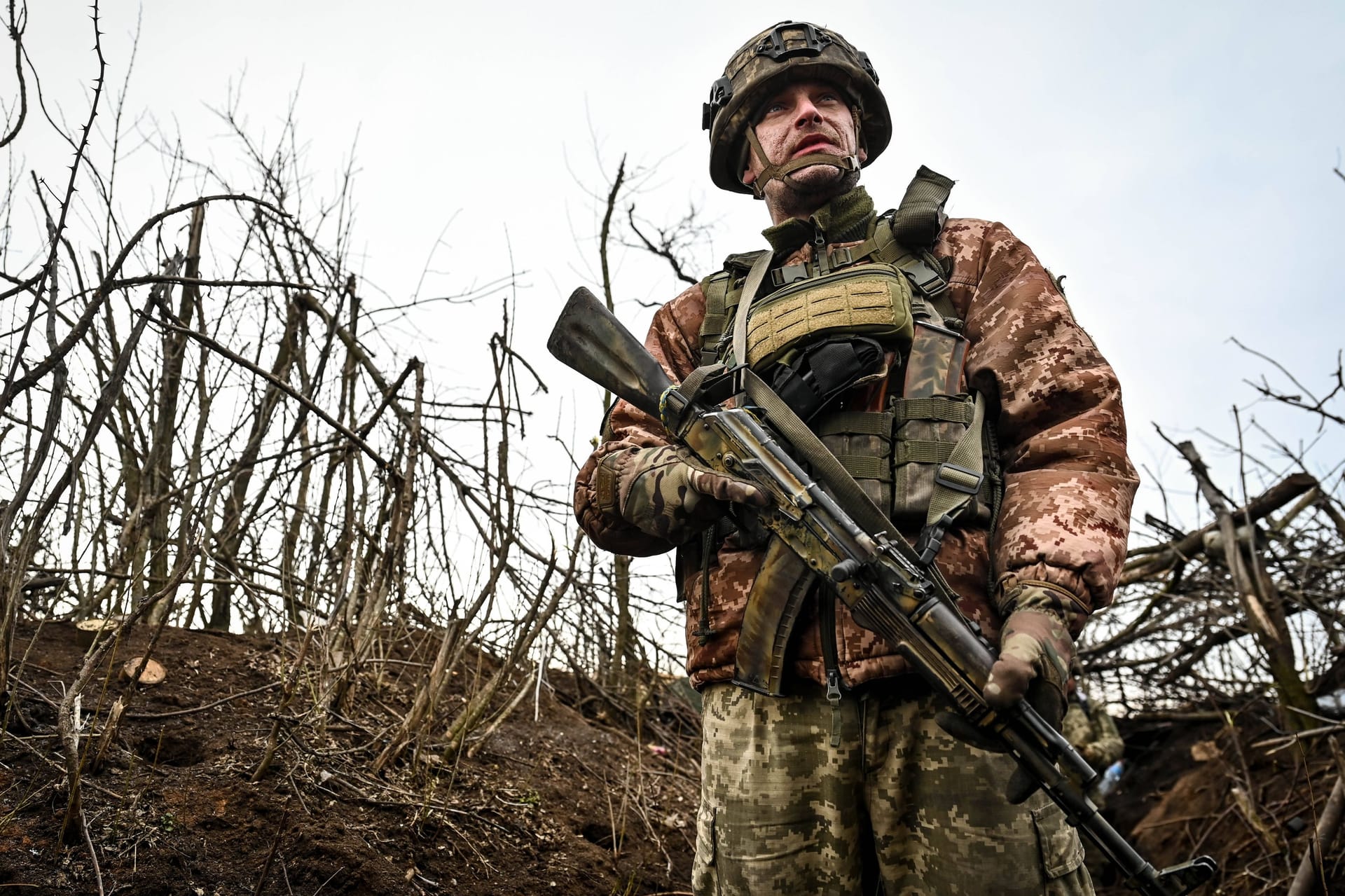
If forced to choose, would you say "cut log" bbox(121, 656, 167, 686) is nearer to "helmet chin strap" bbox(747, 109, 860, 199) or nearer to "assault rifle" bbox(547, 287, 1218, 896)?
"assault rifle" bbox(547, 287, 1218, 896)

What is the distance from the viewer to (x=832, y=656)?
1.93 metres

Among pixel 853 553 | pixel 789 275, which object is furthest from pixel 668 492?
pixel 789 275

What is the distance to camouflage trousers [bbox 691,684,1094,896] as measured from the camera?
69.8 inches

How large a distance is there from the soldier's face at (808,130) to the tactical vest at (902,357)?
0.21 meters

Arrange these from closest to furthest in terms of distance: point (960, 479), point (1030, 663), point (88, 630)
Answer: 1. point (1030, 663)
2. point (960, 479)
3. point (88, 630)

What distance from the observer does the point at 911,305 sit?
213 cm

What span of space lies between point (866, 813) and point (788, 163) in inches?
59.1

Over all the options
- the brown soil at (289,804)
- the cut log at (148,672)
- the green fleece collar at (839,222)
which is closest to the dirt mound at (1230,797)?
the brown soil at (289,804)

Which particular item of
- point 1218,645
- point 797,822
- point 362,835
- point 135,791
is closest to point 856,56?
point 797,822

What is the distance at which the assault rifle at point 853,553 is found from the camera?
169cm

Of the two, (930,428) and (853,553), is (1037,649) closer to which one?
(853,553)

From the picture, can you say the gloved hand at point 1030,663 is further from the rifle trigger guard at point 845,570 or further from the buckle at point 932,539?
the rifle trigger guard at point 845,570

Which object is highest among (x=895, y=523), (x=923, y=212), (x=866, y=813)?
(x=923, y=212)

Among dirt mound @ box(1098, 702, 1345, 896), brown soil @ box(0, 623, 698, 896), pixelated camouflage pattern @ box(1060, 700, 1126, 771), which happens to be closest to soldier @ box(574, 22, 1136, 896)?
brown soil @ box(0, 623, 698, 896)
